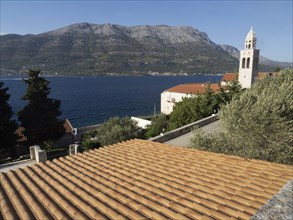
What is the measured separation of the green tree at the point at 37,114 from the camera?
3070 cm

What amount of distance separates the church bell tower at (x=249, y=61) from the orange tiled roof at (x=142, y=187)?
4367 centimetres

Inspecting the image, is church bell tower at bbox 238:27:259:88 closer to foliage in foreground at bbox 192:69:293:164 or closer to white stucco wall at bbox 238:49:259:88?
white stucco wall at bbox 238:49:259:88

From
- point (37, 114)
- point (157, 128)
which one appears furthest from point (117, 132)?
point (37, 114)

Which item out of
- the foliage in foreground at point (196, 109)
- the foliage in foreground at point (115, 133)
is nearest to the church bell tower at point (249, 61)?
the foliage in foreground at point (196, 109)

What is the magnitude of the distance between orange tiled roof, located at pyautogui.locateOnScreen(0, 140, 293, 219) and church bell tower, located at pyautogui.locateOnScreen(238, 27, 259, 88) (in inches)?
1719

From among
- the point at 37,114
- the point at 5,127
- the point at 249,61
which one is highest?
the point at 249,61

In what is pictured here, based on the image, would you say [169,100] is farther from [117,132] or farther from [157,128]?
[117,132]

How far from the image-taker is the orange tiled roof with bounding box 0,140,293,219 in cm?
462

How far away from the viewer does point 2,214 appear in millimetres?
4652

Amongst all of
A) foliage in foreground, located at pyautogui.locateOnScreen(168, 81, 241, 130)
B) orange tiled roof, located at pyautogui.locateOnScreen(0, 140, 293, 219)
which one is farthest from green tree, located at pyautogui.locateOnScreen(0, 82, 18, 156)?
orange tiled roof, located at pyautogui.locateOnScreen(0, 140, 293, 219)

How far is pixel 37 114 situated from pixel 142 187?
28.5 meters

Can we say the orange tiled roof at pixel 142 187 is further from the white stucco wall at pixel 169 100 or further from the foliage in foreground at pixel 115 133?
the white stucco wall at pixel 169 100

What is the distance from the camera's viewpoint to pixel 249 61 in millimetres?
47656

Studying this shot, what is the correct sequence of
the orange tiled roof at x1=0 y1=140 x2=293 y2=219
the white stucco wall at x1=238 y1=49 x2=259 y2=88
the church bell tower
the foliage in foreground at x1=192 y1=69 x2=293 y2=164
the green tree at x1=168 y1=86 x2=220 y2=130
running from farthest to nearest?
the white stucco wall at x1=238 y1=49 x2=259 y2=88 < the church bell tower < the green tree at x1=168 y1=86 x2=220 y2=130 < the foliage in foreground at x1=192 y1=69 x2=293 y2=164 < the orange tiled roof at x1=0 y1=140 x2=293 y2=219
